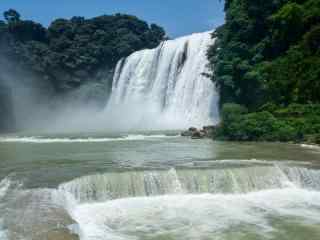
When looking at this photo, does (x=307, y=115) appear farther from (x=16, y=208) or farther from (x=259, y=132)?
(x=16, y=208)

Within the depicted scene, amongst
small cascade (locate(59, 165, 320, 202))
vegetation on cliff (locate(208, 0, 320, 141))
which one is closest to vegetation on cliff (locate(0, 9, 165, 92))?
vegetation on cliff (locate(208, 0, 320, 141))

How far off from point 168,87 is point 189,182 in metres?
20.8

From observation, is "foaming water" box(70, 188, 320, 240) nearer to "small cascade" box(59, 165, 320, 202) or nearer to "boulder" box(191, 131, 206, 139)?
"small cascade" box(59, 165, 320, 202)

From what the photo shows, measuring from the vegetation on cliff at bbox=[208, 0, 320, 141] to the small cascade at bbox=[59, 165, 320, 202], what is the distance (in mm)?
6286

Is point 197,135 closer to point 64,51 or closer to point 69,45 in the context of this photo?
point 64,51

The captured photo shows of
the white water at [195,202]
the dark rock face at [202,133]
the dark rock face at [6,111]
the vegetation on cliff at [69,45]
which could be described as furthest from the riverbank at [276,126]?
the vegetation on cliff at [69,45]

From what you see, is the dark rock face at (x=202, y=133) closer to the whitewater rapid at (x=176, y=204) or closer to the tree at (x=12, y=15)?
the whitewater rapid at (x=176, y=204)

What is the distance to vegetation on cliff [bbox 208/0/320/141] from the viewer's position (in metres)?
17.4

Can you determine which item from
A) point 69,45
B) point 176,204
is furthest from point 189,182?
point 69,45

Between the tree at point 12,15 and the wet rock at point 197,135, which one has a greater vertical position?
the tree at point 12,15

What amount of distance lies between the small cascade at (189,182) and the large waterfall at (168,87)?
48.4 ft

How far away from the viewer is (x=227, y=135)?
18109mm

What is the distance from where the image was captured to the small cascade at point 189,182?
29.9 ft

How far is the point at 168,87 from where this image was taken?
3017 cm
